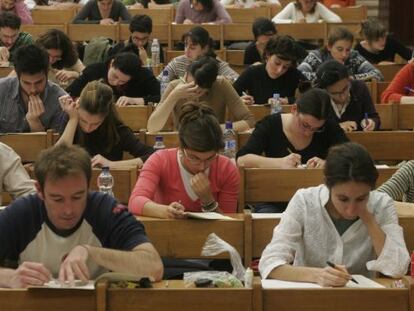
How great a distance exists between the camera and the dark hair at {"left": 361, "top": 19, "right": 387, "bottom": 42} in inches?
368

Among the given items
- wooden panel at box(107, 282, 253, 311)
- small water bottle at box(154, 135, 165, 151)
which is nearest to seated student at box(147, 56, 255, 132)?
small water bottle at box(154, 135, 165, 151)

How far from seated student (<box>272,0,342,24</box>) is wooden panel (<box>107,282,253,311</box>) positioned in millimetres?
7628

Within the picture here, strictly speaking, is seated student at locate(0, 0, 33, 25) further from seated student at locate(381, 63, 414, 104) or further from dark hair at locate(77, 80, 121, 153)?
dark hair at locate(77, 80, 121, 153)

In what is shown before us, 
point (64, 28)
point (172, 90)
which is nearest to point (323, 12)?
point (64, 28)

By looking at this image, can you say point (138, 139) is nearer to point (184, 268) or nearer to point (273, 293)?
point (184, 268)

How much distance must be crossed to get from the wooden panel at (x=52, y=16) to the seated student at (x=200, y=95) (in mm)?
4682

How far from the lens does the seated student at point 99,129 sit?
5.48m

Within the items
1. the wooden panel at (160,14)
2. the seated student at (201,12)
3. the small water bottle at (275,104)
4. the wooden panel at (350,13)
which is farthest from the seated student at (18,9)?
the small water bottle at (275,104)

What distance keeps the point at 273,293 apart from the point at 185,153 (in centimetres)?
137

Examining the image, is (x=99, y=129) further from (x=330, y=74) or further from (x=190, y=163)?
(x=330, y=74)

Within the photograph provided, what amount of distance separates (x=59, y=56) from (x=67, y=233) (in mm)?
4553

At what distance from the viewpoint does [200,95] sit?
6.49m

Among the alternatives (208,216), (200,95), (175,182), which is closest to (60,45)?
(200,95)

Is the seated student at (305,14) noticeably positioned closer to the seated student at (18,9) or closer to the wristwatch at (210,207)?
the seated student at (18,9)
